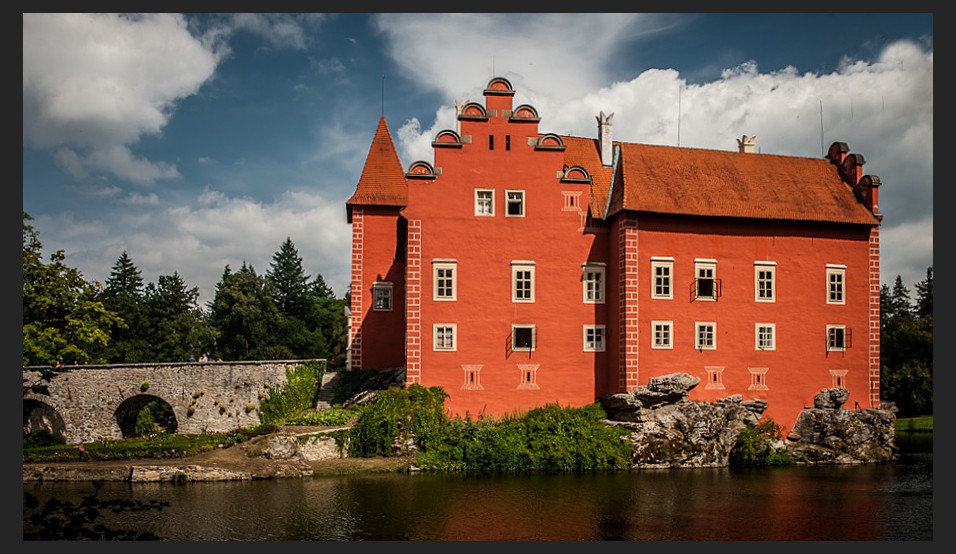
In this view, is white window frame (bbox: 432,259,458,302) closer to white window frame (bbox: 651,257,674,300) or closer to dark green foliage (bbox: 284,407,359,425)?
dark green foliage (bbox: 284,407,359,425)

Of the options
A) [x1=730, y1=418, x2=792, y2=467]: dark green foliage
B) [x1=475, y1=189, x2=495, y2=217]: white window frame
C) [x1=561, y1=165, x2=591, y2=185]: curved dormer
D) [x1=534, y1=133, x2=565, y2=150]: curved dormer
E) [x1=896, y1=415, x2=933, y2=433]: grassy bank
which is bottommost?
[x1=896, y1=415, x2=933, y2=433]: grassy bank

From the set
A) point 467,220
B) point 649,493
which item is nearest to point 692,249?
point 467,220

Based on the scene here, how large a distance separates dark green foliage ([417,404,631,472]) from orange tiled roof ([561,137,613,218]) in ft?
27.0

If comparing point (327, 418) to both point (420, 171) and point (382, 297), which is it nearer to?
point (382, 297)

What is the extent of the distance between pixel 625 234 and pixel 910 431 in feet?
93.1

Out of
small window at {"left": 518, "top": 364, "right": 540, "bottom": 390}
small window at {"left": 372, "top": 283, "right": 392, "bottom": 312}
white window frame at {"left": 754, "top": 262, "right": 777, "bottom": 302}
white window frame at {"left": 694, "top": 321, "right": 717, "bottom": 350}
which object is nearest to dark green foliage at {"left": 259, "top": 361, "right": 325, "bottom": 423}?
small window at {"left": 372, "top": 283, "right": 392, "bottom": 312}

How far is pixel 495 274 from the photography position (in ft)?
89.7

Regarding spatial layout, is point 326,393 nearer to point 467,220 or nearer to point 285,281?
point 467,220

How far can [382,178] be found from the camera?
3347 cm

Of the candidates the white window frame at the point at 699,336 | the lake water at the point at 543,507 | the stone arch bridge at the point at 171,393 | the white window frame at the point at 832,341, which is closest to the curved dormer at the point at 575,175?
the white window frame at the point at 699,336

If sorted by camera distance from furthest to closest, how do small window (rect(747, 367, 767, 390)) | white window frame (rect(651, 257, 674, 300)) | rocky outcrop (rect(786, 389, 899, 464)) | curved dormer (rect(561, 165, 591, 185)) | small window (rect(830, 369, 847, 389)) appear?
small window (rect(830, 369, 847, 389))
curved dormer (rect(561, 165, 591, 185))
small window (rect(747, 367, 767, 390))
white window frame (rect(651, 257, 674, 300))
rocky outcrop (rect(786, 389, 899, 464))

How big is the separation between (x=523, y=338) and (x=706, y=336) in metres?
6.82

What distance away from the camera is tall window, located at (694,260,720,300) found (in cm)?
2768

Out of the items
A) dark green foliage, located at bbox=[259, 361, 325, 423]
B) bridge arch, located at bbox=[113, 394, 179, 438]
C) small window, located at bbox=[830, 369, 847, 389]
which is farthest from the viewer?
bridge arch, located at bbox=[113, 394, 179, 438]
